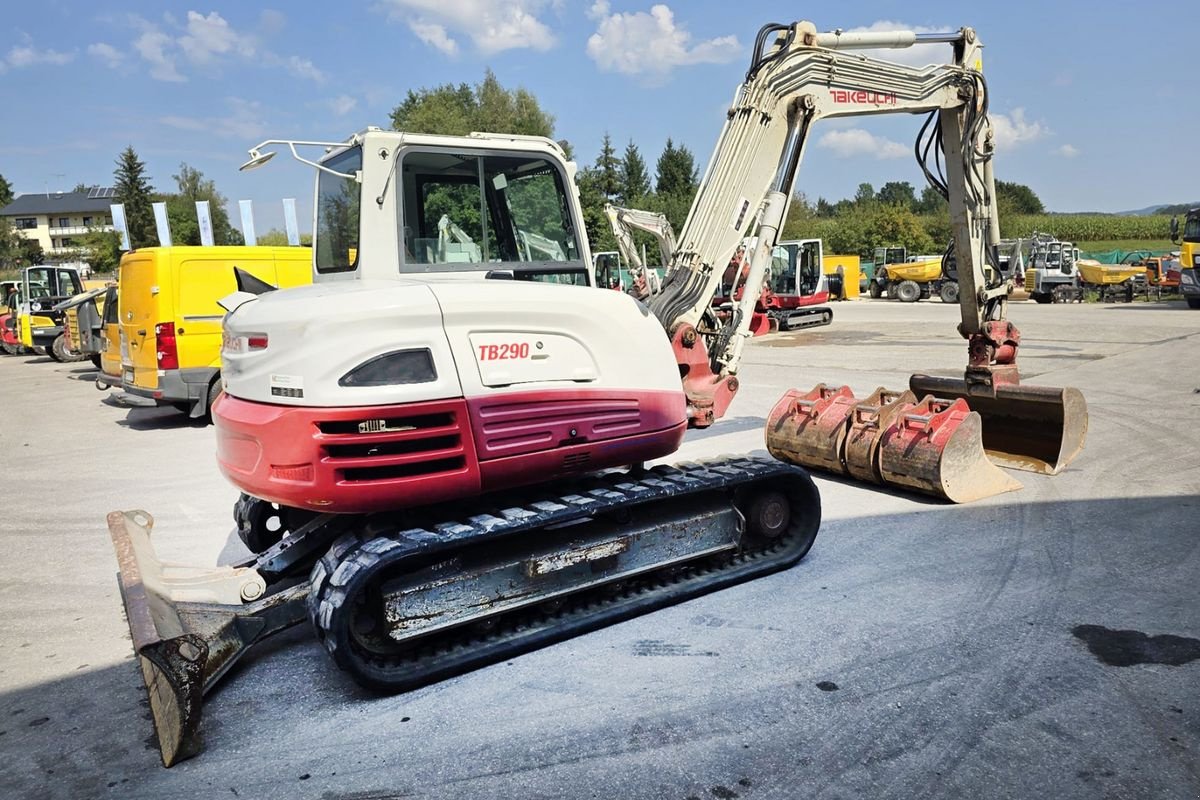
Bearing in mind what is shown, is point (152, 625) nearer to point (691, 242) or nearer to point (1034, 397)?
point (691, 242)

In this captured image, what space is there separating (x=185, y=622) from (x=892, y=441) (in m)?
5.03

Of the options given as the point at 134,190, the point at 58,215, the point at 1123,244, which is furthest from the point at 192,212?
the point at 1123,244

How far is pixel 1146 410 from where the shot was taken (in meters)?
9.77

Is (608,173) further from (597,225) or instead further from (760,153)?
(760,153)

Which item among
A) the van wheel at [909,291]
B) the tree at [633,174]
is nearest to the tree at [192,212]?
the tree at [633,174]

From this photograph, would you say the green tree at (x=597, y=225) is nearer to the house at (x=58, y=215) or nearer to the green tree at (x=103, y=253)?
the green tree at (x=103, y=253)

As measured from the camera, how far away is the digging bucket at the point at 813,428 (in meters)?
7.13

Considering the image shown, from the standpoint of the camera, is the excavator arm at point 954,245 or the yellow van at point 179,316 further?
the yellow van at point 179,316

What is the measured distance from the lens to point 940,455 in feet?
20.5

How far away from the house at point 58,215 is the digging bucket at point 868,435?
106 m

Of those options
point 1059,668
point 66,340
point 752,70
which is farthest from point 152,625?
point 66,340

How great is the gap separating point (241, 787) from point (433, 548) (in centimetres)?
119

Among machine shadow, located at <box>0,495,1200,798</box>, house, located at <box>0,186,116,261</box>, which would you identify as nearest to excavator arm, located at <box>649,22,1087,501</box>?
machine shadow, located at <box>0,495,1200,798</box>

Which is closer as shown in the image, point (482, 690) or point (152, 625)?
point (152, 625)
